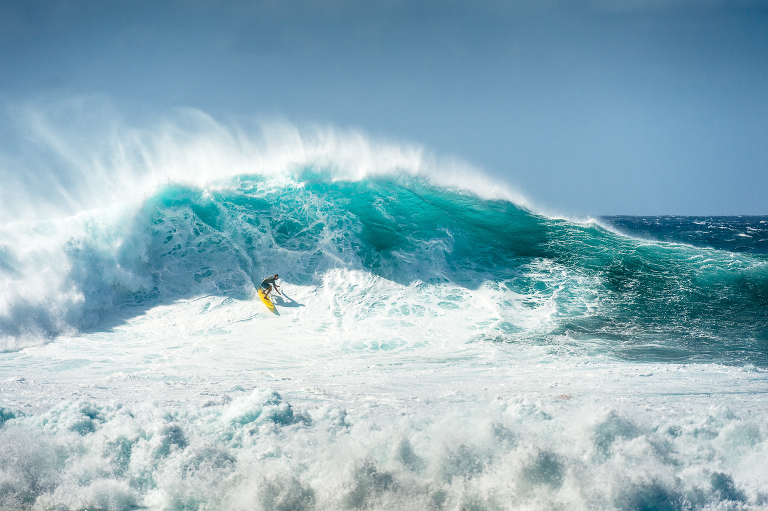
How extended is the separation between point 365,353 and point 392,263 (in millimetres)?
4465

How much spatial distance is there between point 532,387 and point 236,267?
8.39 meters

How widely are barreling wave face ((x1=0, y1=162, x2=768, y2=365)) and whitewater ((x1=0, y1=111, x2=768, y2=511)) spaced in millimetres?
68

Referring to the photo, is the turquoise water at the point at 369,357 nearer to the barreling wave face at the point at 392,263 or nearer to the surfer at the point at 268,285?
the barreling wave face at the point at 392,263

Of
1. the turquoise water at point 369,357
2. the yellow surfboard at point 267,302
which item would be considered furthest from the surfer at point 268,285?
the turquoise water at point 369,357

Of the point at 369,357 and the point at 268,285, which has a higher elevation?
the point at 268,285

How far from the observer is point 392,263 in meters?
12.6

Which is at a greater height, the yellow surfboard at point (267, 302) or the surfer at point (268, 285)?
the surfer at point (268, 285)

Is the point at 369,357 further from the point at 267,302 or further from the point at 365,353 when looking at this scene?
the point at 267,302

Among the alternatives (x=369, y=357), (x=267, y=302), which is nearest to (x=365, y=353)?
(x=369, y=357)

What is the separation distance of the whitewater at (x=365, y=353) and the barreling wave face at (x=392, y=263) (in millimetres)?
68

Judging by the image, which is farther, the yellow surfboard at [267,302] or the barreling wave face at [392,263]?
the yellow surfboard at [267,302]

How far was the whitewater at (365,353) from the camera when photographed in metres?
3.86

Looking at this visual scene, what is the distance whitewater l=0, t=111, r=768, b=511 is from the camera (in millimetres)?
3859

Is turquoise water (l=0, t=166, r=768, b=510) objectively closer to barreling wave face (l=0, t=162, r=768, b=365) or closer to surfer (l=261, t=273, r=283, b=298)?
barreling wave face (l=0, t=162, r=768, b=365)
